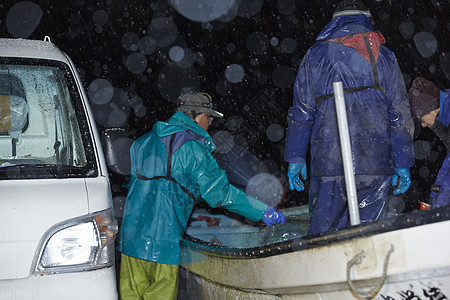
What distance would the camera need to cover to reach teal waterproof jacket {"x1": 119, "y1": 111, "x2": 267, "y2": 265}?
365cm

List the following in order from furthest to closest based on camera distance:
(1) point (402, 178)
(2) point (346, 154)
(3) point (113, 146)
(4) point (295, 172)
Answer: (4) point (295, 172)
(1) point (402, 178)
(3) point (113, 146)
(2) point (346, 154)

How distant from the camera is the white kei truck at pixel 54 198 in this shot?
89.6 inches

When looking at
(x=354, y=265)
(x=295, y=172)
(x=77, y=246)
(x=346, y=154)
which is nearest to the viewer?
(x=354, y=265)

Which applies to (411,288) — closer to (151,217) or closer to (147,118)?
(151,217)

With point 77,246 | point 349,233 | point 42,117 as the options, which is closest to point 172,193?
point 42,117

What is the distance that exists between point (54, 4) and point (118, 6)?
2.41 metres

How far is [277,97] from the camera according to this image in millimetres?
15328

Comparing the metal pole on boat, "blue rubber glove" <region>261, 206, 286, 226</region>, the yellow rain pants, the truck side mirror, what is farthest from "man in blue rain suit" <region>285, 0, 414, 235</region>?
the truck side mirror

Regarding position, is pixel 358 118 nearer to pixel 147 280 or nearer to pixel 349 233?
pixel 349 233

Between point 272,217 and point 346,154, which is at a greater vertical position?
point 346,154

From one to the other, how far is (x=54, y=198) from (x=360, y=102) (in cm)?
223

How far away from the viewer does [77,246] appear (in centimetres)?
242

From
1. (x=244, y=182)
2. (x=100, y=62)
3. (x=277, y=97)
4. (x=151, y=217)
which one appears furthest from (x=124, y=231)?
(x=100, y=62)

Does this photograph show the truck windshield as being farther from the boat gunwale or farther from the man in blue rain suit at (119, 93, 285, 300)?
the boat gunwale
